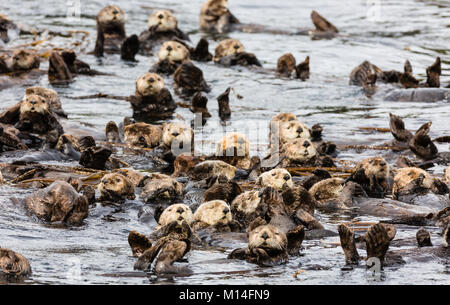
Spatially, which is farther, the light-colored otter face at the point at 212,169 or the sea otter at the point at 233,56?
the sea otter at the point at 233,56

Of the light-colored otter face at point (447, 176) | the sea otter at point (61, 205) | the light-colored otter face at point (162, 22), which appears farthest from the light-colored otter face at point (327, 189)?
the light-colored otter face at point (162, 22)

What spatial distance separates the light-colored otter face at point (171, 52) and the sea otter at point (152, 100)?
241 centimetres

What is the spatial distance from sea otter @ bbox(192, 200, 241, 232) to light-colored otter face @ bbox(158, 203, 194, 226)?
0.09 meters

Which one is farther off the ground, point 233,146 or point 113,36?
point 113,36

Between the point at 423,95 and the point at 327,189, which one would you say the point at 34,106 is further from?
the point at 423,95

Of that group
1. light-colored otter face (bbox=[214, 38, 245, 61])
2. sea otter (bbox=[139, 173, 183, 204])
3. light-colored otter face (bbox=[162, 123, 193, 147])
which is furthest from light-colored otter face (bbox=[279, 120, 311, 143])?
light-colored otter face (bbox=[214, 38, 245, 61])

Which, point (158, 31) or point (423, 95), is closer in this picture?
point (423, 95)

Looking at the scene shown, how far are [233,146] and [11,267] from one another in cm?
429

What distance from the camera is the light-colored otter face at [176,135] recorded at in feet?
33.1

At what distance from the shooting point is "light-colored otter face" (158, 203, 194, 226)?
22.3 feet

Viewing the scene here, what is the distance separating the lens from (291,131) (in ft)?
34.2

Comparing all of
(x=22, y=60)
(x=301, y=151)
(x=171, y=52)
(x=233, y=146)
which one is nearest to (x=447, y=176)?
(x=301, y=151)

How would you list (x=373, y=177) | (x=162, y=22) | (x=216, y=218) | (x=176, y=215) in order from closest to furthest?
(x=176, y=215), (x=216, y=218), (x=373, y=177), (x=162, y=22)

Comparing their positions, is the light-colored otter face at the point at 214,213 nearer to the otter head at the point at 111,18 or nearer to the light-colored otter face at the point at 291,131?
the light-colored otter face at the point at 291,131
